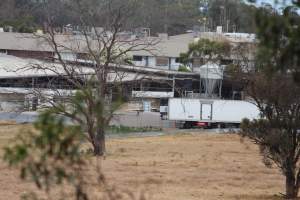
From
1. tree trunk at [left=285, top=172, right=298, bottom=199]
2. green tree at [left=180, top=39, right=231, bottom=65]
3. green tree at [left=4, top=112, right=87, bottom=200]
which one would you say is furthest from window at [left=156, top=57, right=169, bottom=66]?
green tree at [left=4, top=112, right=87, bottom=200]

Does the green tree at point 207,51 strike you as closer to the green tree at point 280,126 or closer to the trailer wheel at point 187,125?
the trailer wheel at point 187,125

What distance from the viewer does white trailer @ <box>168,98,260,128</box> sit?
171 ft

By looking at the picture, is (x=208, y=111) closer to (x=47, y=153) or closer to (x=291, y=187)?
(x=291, y=187)

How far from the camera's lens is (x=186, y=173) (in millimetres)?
21688

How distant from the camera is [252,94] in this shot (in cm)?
1677

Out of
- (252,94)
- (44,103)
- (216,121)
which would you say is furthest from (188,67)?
(252,94)

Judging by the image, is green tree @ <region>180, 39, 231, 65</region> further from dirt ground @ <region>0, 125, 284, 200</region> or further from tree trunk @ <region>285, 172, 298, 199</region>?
tree trunk @ <region>285, 172, 298, 199</region>

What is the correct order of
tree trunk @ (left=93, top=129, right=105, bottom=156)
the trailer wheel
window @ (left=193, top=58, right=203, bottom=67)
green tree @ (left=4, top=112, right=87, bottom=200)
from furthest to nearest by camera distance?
window @ (left=193, top=58, right=203, bottom=67) < the trailer wheel < tree trunk @ (left=93, top=129, right=105, bottom=156) < green tree @ (left=4, top=112, right=87, bottom=200)

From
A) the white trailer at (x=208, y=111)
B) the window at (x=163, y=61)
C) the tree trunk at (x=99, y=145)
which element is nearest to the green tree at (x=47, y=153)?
the tree trunk at (x=99, y=145)

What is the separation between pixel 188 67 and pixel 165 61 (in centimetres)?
804

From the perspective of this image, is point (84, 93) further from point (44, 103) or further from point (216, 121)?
point (216, 121)

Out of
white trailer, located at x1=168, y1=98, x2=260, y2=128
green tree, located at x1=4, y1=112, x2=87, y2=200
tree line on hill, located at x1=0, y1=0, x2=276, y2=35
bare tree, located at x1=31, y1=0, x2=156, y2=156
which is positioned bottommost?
white trailer, located at x1=168, y1=98, x2=260, y2=128

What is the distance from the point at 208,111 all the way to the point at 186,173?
102 ft

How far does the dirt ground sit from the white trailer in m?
15.9
